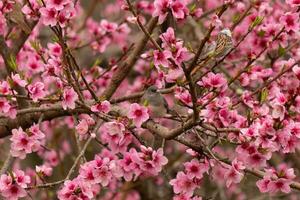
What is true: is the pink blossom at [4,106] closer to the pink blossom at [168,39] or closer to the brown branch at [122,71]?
the brown branch at [122,71]

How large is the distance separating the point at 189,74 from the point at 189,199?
834 millimetres

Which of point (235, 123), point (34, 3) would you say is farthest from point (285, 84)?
point (34, 3)

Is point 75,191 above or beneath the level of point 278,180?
above

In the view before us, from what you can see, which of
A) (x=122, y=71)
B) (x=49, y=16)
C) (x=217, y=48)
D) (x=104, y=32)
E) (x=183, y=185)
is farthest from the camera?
(x=104, y=32)

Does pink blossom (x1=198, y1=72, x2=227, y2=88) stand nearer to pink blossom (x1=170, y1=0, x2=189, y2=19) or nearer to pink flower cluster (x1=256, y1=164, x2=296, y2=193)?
pink blossom (x1=170, y1=0, x2=189, y2=19)

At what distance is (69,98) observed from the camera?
328cm

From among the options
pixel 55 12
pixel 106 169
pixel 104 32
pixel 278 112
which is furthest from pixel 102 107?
pixel 104 32

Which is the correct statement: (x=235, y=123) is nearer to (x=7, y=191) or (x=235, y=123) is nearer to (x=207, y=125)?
(x=207, y=125)

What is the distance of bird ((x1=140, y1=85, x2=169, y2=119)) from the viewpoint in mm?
3503

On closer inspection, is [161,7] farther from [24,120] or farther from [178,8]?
[24,120]

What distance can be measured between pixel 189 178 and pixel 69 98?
813mm

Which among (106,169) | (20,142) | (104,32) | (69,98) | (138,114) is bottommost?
(106,169)

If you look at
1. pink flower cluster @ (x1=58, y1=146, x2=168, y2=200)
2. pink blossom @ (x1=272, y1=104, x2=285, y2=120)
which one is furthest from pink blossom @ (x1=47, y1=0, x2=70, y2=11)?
pink blossom @ (x1=272, y1=104, x2=285, y2=120)

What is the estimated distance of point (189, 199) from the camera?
3266 millimetres
